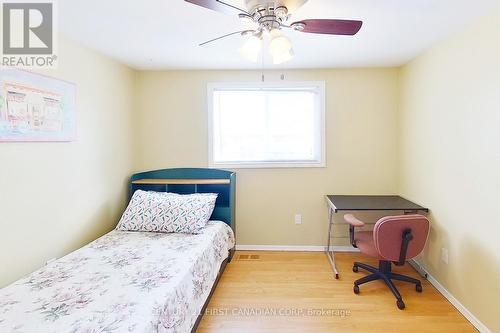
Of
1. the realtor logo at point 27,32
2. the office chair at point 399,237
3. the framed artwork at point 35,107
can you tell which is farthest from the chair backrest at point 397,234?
the realtor logo at point 27,32

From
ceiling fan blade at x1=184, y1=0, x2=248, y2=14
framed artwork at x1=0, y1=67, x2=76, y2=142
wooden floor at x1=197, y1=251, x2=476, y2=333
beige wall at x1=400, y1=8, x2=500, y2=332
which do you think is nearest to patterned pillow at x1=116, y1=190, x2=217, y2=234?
wooden floor at x1=197, y1=251, x2=476, y2=333

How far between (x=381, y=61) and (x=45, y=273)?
351 cm

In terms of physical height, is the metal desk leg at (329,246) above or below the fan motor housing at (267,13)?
below

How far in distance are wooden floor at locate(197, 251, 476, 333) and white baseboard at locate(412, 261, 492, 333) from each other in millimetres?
35

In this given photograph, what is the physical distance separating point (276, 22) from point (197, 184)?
206 centimetres

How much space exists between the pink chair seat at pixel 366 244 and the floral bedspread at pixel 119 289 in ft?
4.36

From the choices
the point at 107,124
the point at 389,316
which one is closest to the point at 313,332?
the point at 389,316

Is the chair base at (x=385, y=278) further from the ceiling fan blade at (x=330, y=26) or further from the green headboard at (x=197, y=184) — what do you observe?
the ceiling fan blade at (x=330, y=26)

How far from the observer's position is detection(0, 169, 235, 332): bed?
1.33 meters

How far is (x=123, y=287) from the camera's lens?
1636 millimetres

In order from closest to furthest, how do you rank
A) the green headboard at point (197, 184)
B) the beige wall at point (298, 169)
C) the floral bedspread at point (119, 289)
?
the floral bedspread at point (119, 289) < the green headboard at point (197, 184) < the beige wall at point (298, 169)

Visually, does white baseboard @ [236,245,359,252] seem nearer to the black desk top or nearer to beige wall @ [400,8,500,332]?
the black desk top

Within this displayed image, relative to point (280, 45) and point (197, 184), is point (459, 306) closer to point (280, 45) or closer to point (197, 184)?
point (280, 45)

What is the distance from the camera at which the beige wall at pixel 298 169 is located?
10.9 feet
